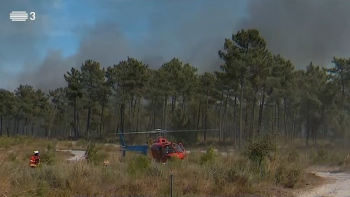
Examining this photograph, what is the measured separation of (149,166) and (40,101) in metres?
79.7

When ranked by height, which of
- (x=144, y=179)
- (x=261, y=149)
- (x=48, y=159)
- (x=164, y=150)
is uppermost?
(x=261, y=149)

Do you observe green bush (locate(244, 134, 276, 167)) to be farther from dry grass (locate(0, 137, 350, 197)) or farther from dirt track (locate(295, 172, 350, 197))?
dirt track (locate(295, 172, 350, 197))

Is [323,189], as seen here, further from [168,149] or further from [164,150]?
[164,150]

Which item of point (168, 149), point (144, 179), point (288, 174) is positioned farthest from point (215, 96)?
point (144, 179)

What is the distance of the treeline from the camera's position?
48438 mm

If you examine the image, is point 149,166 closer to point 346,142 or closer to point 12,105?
point 346,142

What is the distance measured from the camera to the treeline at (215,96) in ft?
159

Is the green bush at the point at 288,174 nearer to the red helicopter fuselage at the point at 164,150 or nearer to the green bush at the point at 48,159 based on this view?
the red helicopter fuselage at the point at 164,150

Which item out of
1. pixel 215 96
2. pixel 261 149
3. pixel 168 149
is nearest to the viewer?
pixel 261 149

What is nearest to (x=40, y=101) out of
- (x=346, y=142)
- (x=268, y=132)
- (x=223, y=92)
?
(x=223, y=92)

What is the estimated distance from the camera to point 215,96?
66.9 m

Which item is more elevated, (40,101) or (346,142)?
(40,101)

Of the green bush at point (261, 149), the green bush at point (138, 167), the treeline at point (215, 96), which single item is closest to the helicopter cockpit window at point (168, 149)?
the green bush at point (261, 149)

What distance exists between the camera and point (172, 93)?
6284 cm
